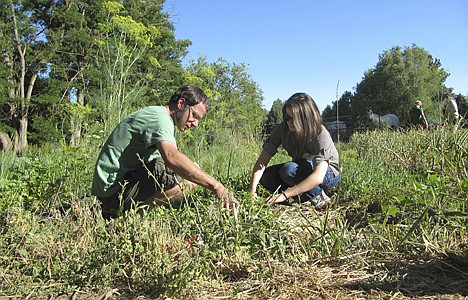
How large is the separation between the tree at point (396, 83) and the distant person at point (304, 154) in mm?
30141

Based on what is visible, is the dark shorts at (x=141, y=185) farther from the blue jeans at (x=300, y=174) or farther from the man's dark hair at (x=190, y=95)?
the blue jeans at (x=300, y=174)

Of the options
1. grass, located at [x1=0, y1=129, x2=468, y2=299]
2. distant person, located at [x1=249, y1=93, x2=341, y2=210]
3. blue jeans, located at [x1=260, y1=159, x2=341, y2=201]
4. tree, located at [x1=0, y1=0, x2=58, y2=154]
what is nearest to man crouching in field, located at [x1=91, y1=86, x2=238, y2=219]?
grass, located at [x1=0, y1=129, x2=468, y2=299]

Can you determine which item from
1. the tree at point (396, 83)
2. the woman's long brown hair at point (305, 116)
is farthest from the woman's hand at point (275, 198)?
the tree at point (396, 83)

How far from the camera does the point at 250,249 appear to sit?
1.92 m

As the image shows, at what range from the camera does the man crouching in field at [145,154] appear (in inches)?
98.1

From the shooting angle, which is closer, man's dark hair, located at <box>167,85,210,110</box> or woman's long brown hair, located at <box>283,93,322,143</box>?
man's dark hair, located at <box>167,85,210,110</box>

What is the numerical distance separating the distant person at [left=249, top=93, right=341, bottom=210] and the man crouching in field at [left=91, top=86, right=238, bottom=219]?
0.71 metres

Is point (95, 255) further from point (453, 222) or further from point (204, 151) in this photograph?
point (204, 151)

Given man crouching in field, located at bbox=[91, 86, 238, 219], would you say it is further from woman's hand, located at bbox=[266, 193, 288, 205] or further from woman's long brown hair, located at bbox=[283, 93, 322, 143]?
woman's long brown hair, located at bbox=[283, 93, 322, 143]

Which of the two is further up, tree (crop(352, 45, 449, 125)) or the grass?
tree (crop(352, 45, 449, 125))

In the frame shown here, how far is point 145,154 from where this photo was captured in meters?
2.84

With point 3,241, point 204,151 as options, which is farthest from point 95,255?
point 204,151

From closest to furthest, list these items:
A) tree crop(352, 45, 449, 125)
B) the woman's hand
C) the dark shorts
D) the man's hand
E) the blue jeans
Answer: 1. the man's hand
2. the woman's hand
3. the dark shorts
4. the blue jeans
5. tree crop(352, 45, 449, 125)

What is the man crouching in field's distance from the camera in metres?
2.49
